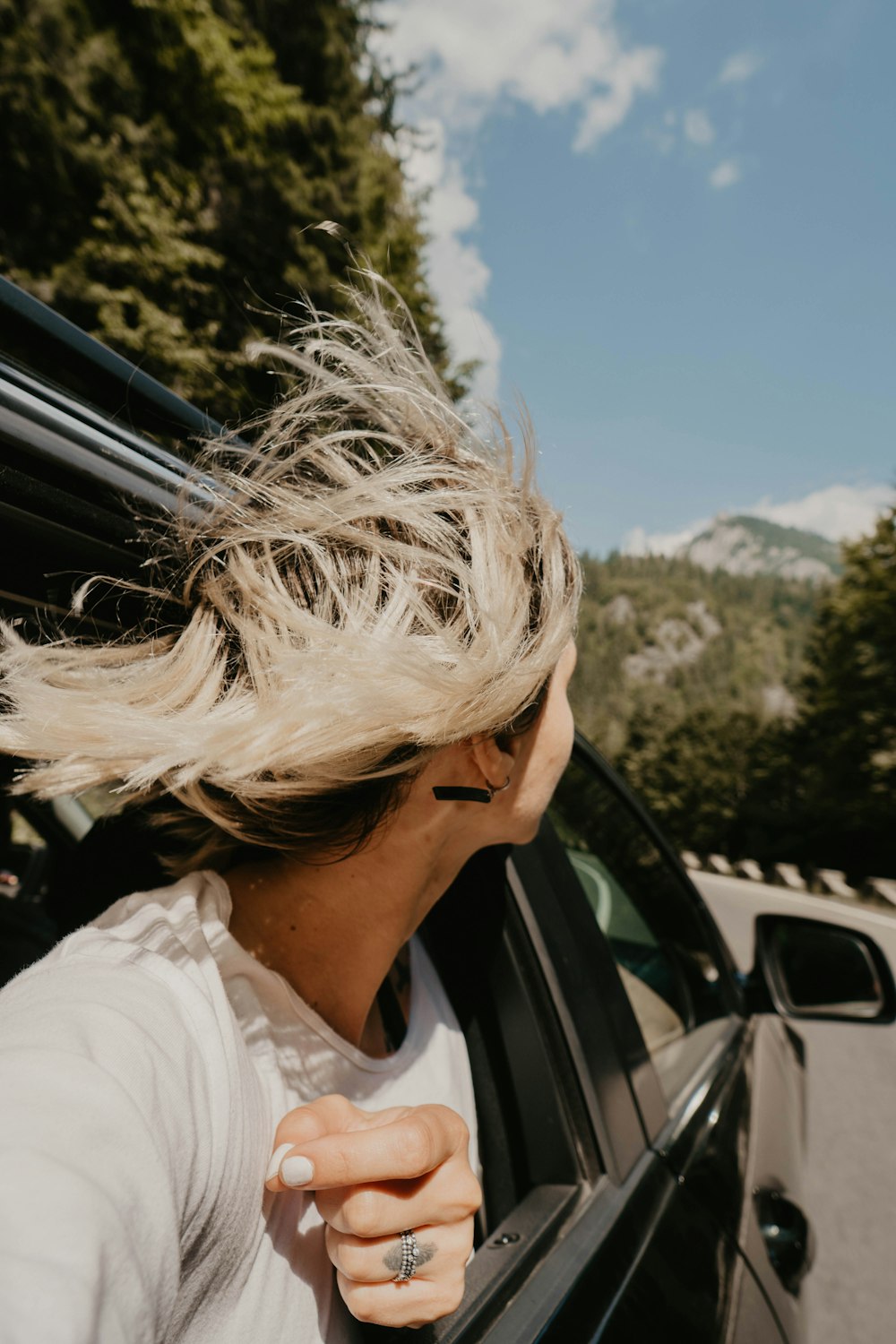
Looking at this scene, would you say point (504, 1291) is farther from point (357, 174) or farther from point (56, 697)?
point (357, 174)

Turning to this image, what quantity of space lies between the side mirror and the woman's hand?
1981 millimetres

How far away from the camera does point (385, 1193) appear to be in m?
0.83

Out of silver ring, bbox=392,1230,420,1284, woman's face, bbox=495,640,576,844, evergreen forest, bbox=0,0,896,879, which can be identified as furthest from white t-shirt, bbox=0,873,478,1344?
evergreen forest, bbox=0,0,896,879

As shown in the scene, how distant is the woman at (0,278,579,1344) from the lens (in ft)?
2.06

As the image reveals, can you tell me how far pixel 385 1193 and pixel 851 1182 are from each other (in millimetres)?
4115

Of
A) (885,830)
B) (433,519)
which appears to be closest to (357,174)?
(433,519)

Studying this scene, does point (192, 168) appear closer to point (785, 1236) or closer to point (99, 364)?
point (99, 364)

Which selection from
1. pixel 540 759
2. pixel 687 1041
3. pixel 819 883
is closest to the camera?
pixel 540 759

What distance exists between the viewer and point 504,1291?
3.60 ft

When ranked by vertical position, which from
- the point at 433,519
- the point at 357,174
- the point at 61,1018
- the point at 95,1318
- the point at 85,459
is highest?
the point at 357,174

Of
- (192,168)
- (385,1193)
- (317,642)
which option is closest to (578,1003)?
(385,1193)

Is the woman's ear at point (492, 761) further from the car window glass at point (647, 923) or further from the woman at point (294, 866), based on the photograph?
the car window glass at point (647, 923)

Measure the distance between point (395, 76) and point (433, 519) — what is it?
65.6 ft

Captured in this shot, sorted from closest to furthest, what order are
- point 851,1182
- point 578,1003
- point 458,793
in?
point 458,793, point 578,1003, point 851,1182
